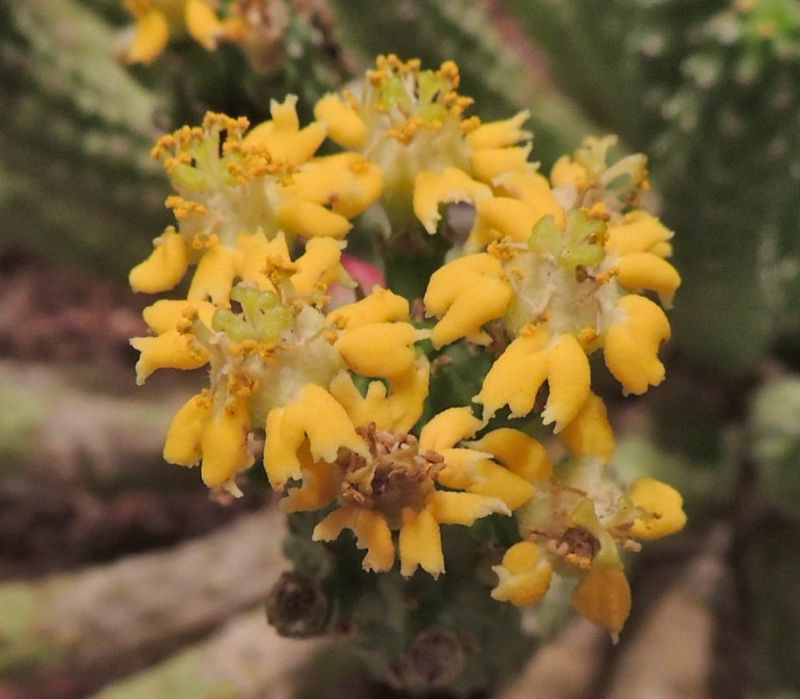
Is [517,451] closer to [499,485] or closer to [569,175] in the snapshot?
[499,485]

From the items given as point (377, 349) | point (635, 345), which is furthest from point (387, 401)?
point (635, 345)

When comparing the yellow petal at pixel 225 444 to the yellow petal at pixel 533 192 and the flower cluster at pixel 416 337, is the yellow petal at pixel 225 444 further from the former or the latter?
the yellow petal at pixel 533 192

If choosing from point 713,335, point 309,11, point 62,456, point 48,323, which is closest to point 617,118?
point 713,335

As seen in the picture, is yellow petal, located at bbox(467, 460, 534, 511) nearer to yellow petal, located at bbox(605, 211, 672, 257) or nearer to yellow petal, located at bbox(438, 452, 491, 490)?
yellow petal, located at bbox(438, 452, 491, 490)

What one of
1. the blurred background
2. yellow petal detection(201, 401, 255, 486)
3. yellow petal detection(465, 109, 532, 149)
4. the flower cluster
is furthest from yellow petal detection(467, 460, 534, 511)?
the blurred background

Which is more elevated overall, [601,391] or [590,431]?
[590,431]

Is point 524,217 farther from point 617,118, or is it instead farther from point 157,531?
point 157,531
